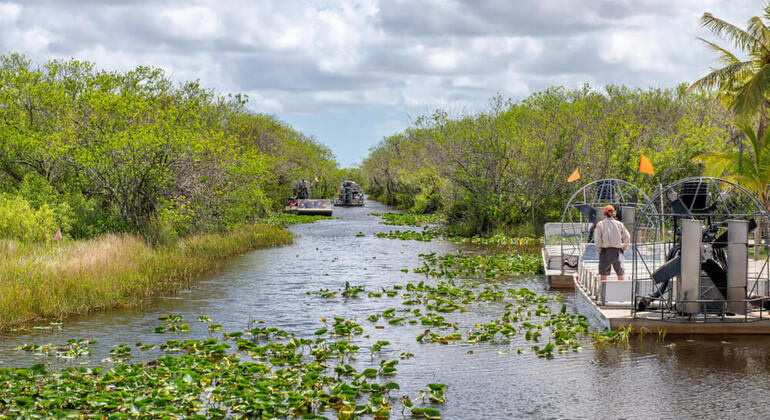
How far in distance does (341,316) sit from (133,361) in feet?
20.0

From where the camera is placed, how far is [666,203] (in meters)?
35.6

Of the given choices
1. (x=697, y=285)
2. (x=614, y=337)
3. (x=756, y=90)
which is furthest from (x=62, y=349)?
(x=756, y=90)

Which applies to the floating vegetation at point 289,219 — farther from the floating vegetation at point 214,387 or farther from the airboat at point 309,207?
the floating vegetation at point 214,387

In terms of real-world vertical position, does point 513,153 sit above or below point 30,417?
above

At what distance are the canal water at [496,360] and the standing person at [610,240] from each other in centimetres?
264

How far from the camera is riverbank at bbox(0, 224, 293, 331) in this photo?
54.3ft

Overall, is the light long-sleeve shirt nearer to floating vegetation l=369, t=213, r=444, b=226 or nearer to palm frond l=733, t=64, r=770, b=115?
palm frond l=733, t=64, r=770, b=115

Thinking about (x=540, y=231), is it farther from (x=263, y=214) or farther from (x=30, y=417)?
(x=30, y=417)

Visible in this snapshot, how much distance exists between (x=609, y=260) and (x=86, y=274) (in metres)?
12.9

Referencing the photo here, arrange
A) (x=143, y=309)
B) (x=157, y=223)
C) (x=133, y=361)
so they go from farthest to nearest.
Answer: (x=157, y=223) < (x=143, y=309) < (x=133, y=361)

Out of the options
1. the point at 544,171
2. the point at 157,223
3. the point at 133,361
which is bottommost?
the point at 133,361

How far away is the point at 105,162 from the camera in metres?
26.0

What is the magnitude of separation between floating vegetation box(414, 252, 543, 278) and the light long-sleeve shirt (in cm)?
799

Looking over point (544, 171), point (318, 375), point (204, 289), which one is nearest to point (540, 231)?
point (544, 171)
